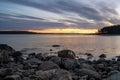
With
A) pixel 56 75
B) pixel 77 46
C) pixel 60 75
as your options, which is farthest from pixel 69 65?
pixel 77 46

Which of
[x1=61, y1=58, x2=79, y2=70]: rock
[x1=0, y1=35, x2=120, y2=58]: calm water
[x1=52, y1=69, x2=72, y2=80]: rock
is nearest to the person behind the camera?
[x1=52, y1=69, x2=72, y2=80]: rock

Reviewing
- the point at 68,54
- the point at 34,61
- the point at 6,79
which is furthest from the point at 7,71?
the point at 68,54

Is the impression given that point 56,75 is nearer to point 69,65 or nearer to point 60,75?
point 60,75

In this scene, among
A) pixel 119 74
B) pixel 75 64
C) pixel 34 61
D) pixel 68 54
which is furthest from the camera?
pixel 68 54

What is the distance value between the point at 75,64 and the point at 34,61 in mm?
4979

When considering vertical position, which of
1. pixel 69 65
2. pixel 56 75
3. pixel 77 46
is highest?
pixel 56 75

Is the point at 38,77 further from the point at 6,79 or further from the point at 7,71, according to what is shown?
the point at 7,71

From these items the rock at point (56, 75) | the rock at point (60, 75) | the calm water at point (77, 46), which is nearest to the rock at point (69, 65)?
the rock at point (56, 75)

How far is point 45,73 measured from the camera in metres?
14.6

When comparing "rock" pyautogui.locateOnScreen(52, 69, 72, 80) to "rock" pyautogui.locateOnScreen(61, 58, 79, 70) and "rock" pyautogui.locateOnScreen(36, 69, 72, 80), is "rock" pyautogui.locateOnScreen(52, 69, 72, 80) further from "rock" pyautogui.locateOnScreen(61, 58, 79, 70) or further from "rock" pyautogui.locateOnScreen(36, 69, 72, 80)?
"rock" pyautogui.locateOnScreen(61, 58, 79, 70)

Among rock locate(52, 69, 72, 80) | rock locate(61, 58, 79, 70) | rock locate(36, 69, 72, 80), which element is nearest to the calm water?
rock locate(61, 58, 79, 70)

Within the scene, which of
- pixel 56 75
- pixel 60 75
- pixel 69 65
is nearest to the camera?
pixel 60 75

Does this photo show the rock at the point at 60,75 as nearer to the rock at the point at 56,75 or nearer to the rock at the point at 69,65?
the rock at the point at 56,75

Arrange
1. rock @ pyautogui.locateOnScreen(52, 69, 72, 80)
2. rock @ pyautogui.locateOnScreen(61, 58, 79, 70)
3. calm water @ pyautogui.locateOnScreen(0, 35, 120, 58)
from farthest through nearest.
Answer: calm water @ pyautogui.locateOnScreen(0, 35, 120, 58) < rock @ pyautogui.locateOnScreen(61, 58, 79, 70) < rock @ pyautogui.locateOnScreen(52, 69, 72, 80)
